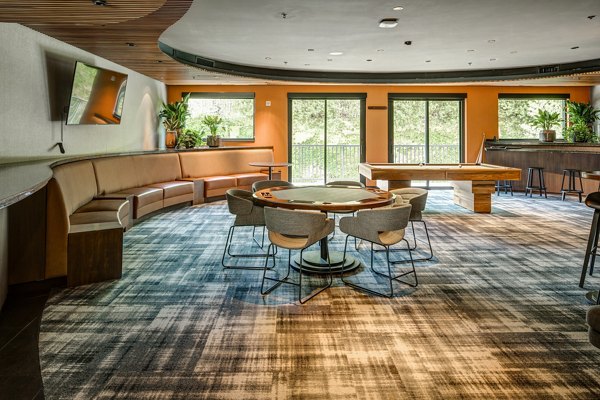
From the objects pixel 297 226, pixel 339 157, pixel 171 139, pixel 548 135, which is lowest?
pixel 297 226

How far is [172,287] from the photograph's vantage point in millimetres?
3992

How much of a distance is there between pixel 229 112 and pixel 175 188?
435 cm

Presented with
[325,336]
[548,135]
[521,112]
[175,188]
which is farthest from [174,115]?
[548,135]

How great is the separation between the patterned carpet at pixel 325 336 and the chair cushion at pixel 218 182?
4376 millimetres

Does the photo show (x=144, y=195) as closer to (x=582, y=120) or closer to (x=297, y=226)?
(x=297, y=226)

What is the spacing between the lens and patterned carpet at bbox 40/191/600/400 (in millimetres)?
2371

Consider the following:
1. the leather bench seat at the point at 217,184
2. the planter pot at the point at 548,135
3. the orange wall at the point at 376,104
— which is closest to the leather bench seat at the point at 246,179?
the leather bench seat at the point at 217,184

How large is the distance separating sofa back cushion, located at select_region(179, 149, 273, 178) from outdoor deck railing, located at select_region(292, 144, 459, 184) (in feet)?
3.83

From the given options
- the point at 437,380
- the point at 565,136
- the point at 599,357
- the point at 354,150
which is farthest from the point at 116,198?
the point at 565,136

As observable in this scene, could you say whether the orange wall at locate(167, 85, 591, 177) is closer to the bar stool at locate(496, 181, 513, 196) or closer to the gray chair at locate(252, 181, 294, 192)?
the bar stool at locate(496, 181, 513, 196)

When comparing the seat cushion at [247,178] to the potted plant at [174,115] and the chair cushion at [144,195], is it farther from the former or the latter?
the chair cushion at [144,195]

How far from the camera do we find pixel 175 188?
810 centimetres

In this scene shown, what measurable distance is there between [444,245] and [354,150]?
22.4 ft

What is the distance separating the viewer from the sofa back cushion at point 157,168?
26.0 ft
